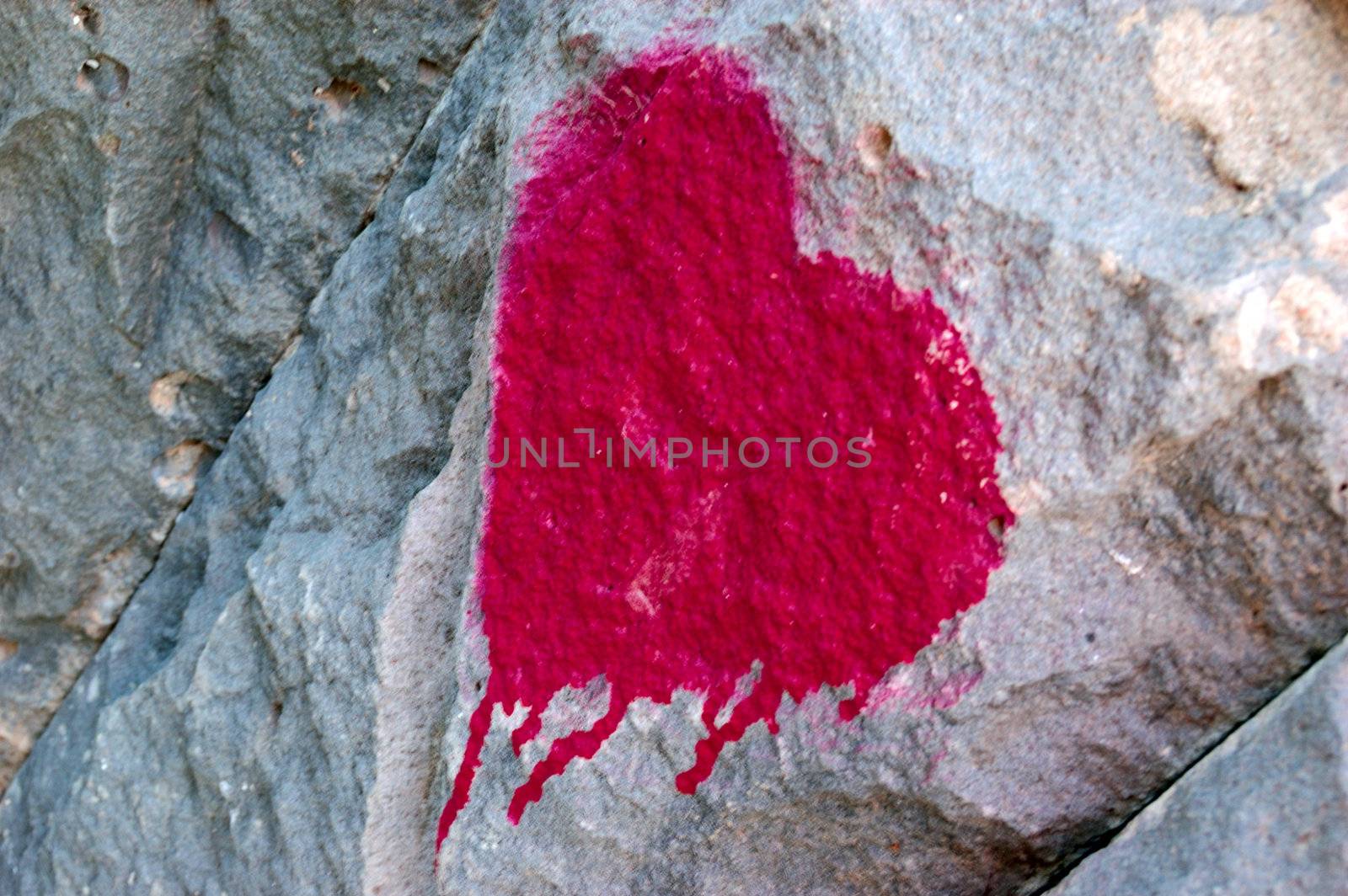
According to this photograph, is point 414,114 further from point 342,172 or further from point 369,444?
point 369,444

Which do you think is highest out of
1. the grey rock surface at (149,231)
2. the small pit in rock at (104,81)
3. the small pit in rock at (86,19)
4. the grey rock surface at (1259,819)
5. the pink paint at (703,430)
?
the small pit in rock at (86,19)

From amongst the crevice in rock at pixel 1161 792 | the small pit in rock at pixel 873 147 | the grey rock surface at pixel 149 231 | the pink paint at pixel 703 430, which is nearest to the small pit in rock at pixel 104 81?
the grey rock surface at pixel 149 231

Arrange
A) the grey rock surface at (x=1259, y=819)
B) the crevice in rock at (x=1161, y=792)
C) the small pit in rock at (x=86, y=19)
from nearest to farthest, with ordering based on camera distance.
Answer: the grey rock surface at (x=1259, y=819)
the crevice in rock at (x=1161, y=792)
the small pit in rock at (x=86, y=19)

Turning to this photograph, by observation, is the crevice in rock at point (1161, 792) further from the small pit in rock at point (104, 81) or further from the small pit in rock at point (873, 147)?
the small pit in rock at point (104, 81)

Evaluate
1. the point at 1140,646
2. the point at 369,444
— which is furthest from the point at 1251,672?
the point at 369,444

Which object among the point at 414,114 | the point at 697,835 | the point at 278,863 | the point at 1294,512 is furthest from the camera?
the point at 414,114

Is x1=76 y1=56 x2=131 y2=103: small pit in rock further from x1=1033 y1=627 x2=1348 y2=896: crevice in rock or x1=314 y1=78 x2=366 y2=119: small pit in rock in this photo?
x1=1033 y1=627 x2=1348 y2=896: crevice in rock

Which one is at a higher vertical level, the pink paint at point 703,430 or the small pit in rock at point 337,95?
the small pit in rock at point 337,95
